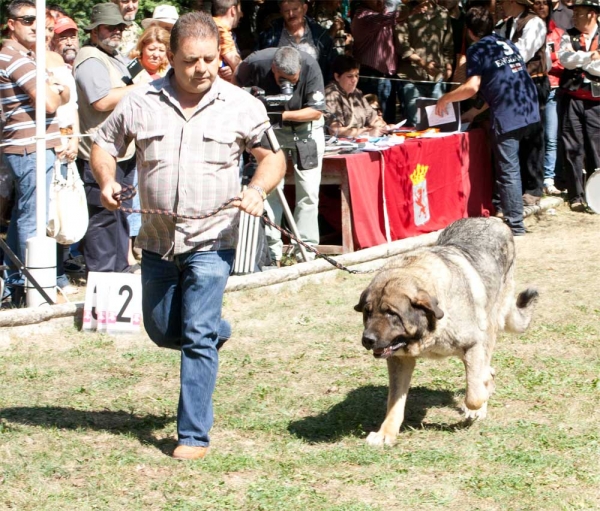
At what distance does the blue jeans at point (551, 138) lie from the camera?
12727 millimetres

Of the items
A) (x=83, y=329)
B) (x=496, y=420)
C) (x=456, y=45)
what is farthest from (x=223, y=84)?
(x=456, y=45)

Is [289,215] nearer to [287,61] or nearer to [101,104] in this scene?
[287,61]

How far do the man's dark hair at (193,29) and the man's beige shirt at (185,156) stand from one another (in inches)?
10.0

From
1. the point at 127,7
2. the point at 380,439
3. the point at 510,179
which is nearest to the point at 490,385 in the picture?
the point at 380,439

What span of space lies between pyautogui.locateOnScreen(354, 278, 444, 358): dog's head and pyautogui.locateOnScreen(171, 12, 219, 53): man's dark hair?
1.48 metres

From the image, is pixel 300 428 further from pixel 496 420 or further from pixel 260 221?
pixel 260 221

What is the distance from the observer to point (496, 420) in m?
5.72

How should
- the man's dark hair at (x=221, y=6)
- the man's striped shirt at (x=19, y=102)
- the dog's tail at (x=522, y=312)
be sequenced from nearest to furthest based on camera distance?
the dog's tail at (x=522, y=312) < the man's striped shirt at (x=19, y=102) < the man's dark hair at (x=221, y=6)

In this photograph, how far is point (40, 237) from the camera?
24.8 ft

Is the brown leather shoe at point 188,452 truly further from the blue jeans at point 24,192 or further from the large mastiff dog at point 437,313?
the blue jeans at point 24,192

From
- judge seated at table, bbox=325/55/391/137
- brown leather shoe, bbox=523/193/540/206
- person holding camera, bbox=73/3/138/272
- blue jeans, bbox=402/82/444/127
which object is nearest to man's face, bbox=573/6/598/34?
blue jeans, bbox=402/82/444/127

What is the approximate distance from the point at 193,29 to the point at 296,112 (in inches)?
170

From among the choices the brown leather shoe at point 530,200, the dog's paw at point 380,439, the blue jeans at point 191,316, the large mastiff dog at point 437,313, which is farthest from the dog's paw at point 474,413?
the brown leather shoe at point 530,200

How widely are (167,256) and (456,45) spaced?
8867mm
